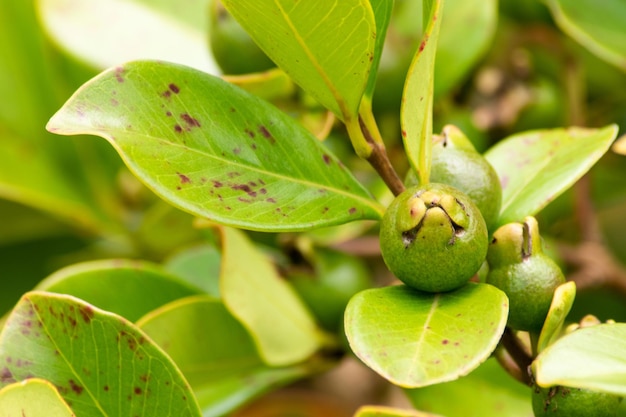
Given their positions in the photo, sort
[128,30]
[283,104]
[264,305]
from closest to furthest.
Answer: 1. [264,305]
2. [283,104]
3. [128,30]

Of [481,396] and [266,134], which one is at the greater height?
[266,134]

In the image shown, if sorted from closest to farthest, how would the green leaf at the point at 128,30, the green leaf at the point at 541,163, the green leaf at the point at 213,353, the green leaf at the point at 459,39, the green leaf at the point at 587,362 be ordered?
1. the green leaf at the point at 587,362
2. the green leaf at the point at 541,163
3. the green leaf at the point at 213,353
4. the green leaf at the point at 459,39
5. the green leaf at the point at 128,30

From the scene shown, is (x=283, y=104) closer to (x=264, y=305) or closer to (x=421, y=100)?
(x=264, y=305)

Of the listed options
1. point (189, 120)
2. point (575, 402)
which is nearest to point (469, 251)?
point (575, 402)

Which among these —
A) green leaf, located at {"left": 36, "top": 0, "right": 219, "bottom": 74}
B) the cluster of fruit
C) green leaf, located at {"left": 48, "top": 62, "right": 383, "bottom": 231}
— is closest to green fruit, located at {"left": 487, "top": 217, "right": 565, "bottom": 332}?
the cluster of fruit

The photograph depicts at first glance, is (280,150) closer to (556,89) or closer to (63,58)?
(556,89)

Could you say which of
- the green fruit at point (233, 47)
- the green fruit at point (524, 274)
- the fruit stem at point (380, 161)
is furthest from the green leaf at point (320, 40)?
the green fruit at point (233, 47)

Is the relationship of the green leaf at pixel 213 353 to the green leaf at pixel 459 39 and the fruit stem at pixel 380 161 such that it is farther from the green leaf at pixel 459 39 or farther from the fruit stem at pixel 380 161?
the green leaf at pixel 459 39
